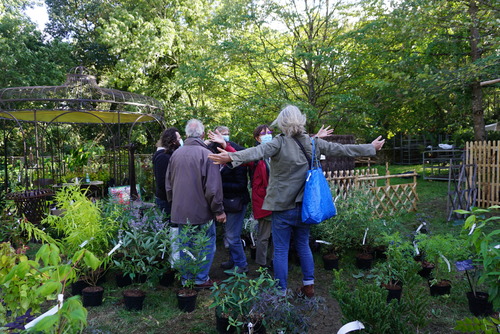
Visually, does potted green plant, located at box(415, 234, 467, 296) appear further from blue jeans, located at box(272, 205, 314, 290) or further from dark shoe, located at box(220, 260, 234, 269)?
dark shoe, located at box(220, 260, 234, 269)

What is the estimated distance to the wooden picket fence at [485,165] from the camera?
7.74 metres

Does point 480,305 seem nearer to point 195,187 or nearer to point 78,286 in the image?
point 195,187

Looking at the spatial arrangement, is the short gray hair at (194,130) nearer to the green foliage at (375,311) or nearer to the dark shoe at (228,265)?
the dark shoe at (228,265)

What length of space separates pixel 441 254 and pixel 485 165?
5.78 metres

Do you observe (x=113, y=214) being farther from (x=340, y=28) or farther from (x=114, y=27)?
(x=114, y=27)

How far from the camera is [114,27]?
17016 millimetres

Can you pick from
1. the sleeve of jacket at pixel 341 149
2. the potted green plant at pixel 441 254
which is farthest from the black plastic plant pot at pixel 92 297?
the potted green plant at pixel 441 254

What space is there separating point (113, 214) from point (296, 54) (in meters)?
7.03

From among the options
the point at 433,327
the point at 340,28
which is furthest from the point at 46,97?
the point at 340,28

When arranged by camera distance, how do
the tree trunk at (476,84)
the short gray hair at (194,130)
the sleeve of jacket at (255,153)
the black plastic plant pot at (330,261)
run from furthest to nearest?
the tree trunk at (476,84) → the black plastic plant pot at (330,261) → the short gray hair at (194,130) → the sleeve of jacket at (255,153)

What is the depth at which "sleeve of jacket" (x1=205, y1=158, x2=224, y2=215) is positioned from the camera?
144 inches

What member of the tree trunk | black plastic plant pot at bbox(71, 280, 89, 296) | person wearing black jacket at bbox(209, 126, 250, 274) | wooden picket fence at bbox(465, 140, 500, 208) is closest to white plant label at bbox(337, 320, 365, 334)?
person wearing black jacket at bbox(209, 126, 250, 274)

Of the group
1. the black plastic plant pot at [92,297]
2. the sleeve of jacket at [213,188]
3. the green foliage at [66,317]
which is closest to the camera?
the green foliage at [66,317]

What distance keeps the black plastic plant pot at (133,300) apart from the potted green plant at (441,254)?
2664 mm
